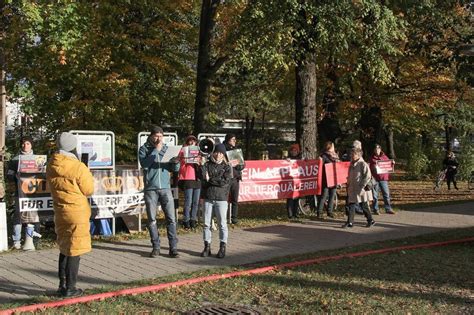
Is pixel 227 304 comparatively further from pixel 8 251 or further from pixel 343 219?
pixel 343 219

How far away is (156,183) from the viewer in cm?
842

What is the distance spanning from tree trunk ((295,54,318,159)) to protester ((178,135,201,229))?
3921 mm

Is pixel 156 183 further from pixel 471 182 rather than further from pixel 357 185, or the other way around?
pixel 471 182

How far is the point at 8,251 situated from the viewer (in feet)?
29.2

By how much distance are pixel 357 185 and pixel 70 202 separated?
701cm

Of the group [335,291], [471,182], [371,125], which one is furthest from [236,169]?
[471,182]

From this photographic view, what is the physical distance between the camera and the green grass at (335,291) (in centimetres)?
606

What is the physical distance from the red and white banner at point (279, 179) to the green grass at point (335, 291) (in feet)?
14.0

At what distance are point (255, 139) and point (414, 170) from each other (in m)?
19.0

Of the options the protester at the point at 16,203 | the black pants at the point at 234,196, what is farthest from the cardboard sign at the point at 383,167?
the protester at the point at 16,203

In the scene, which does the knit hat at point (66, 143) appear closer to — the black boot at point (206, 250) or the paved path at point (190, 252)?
the paved path at point (190, 252)

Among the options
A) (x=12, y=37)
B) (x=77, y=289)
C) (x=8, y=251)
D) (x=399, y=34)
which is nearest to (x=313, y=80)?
(x=399, y=34)

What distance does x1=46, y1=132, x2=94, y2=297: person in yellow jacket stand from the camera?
625 cm

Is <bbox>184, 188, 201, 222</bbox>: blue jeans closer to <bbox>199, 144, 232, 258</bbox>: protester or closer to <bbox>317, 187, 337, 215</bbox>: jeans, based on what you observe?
<bbox>199, 144, 232, 258</bbox>: protester
